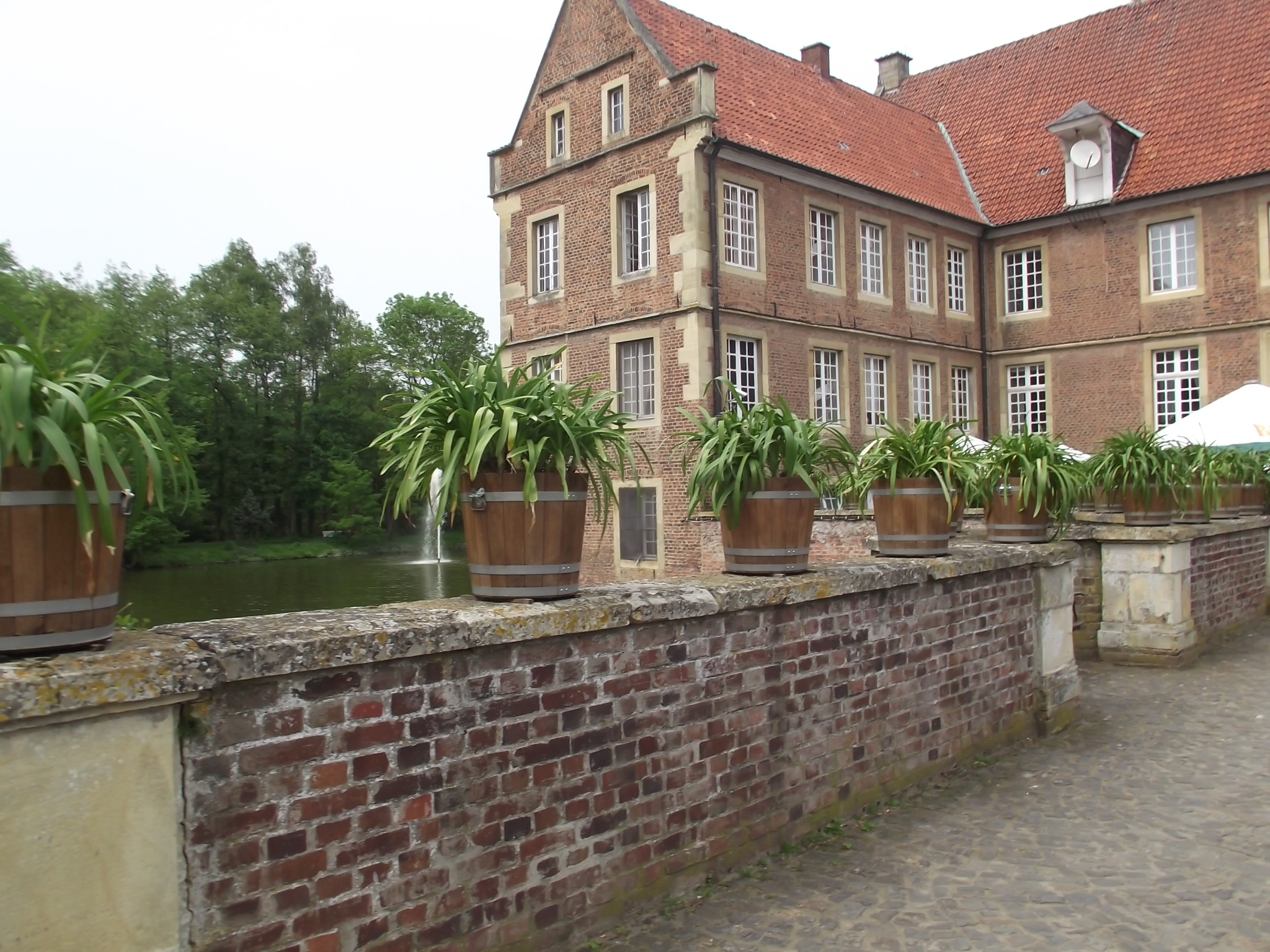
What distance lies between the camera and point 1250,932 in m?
3.71

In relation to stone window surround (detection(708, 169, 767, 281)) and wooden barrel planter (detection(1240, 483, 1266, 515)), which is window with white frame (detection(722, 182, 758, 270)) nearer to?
stone window surround (detection(708, 169, 767, 281))

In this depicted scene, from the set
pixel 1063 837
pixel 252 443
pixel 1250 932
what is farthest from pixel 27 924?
pixel 252 443

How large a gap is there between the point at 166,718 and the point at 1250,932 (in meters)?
3.71

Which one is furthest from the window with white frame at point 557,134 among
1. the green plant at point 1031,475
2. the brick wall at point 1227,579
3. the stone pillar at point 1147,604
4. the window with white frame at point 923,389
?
the green plant at point 1031,475

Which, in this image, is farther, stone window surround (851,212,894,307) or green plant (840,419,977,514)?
stone window surround (851,212,894,307)

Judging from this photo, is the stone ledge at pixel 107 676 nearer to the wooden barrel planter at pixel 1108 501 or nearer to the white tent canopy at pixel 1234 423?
the wooden barrel planter at pixel 1108 501

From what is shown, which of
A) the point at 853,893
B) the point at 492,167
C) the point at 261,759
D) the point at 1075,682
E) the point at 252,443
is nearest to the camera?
the point at 261,759

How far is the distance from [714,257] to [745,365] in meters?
2.15

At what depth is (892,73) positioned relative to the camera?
2970 centimetres

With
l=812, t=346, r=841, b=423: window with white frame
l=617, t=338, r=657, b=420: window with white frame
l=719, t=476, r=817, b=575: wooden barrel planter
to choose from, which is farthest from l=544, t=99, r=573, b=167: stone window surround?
l=719, t=476, r=817, b=575: wooden barrel planter

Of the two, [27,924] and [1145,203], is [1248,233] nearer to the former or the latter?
[1145,203]

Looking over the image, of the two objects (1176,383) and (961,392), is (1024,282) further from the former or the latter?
(1176,383)

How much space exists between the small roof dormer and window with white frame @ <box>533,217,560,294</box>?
37.4 ft

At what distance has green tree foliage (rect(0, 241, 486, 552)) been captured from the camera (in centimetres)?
4553
